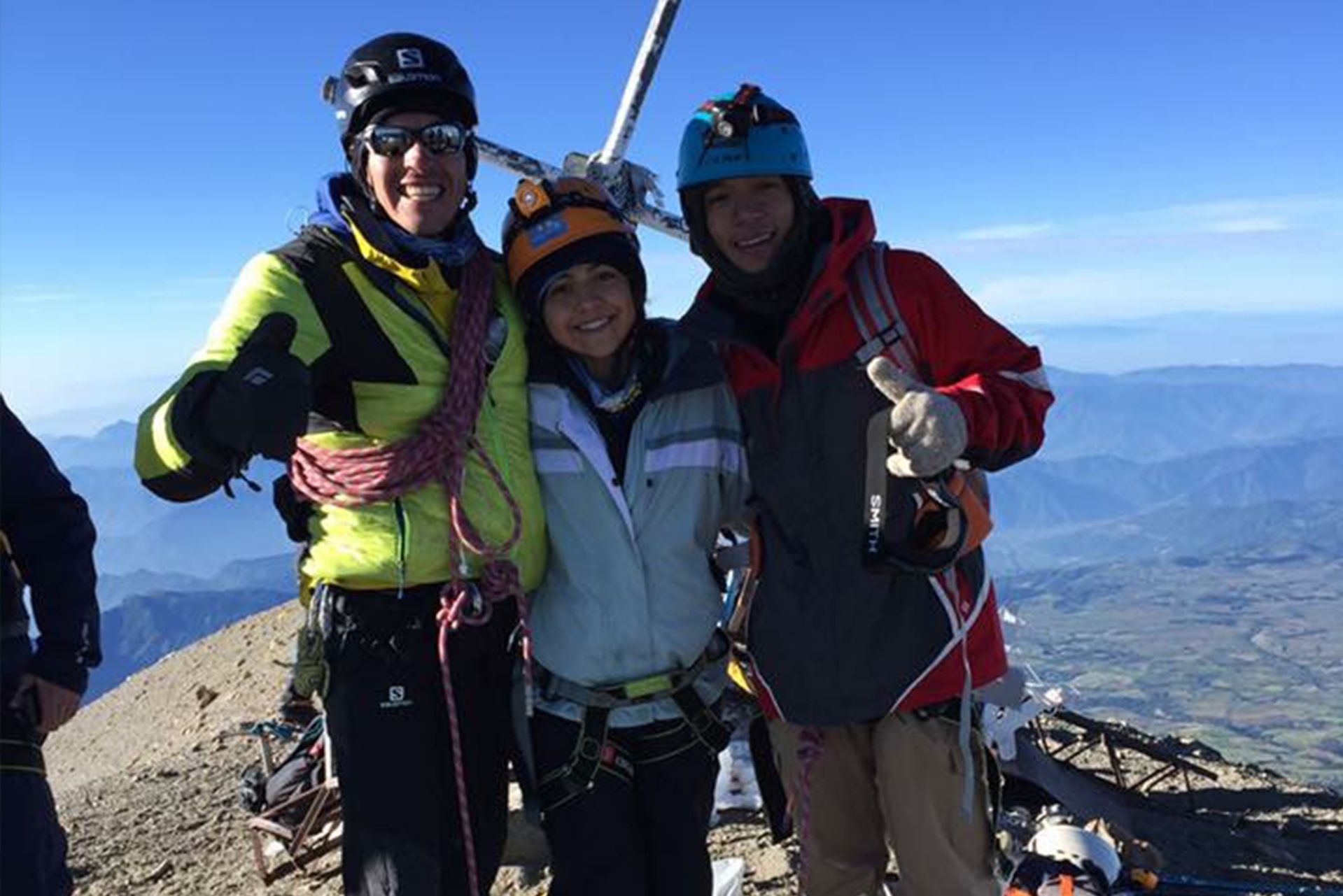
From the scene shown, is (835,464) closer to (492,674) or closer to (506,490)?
(506,490)

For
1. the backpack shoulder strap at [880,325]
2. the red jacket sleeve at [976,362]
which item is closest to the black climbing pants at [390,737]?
the backpack shoulder strap at [880,325]

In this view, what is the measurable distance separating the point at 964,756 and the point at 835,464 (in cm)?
145

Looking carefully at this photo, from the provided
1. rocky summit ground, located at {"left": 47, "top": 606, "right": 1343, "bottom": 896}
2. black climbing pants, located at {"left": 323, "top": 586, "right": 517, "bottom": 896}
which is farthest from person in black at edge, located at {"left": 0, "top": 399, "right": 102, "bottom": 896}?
rocky summit ground, located at {"left": 47, "top": 606, "right": 1343, "bottom": 896}

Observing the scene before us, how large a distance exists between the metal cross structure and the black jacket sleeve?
13.4 metres

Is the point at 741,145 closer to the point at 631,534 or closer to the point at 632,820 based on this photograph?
the point at 631,534

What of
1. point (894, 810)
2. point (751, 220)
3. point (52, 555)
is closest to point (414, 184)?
point (751, 220)

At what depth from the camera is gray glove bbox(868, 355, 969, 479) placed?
416 cm

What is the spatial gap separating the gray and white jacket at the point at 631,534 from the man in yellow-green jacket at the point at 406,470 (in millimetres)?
156

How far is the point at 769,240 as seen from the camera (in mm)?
4953

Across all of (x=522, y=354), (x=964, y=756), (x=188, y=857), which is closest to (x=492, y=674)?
(x=522, y=354)

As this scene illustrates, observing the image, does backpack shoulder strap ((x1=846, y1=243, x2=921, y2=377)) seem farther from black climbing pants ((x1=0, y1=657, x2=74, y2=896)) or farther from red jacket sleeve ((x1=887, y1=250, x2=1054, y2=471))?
black climbing pants ((x1=0, y1=657, x2=74, y2=896))

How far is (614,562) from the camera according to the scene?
4621 mm

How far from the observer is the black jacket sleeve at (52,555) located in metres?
4.48

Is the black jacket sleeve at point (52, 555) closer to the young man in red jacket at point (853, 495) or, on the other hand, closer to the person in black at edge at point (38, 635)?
the person in black at edge at point (38, 635)
